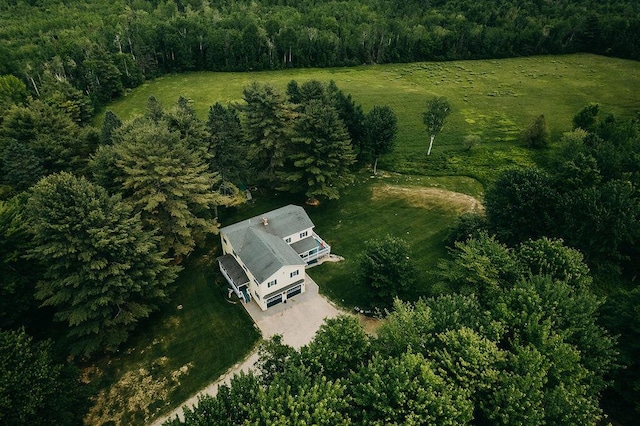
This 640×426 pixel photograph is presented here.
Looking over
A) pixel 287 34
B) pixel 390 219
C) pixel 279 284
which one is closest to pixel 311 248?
pixel 279 284

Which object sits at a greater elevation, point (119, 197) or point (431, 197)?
point (119, 197)

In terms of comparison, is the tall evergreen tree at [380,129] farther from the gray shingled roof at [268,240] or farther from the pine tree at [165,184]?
the pine tree at [165,184]

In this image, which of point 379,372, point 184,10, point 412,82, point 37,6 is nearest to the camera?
point 379,372

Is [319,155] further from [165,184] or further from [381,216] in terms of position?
[165,184]

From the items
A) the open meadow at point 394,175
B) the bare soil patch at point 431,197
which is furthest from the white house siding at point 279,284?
the bare soil patch at point 431,197

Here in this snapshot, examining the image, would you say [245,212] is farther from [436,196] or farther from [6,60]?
[6,60]

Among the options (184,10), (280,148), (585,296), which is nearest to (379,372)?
(585,296)
